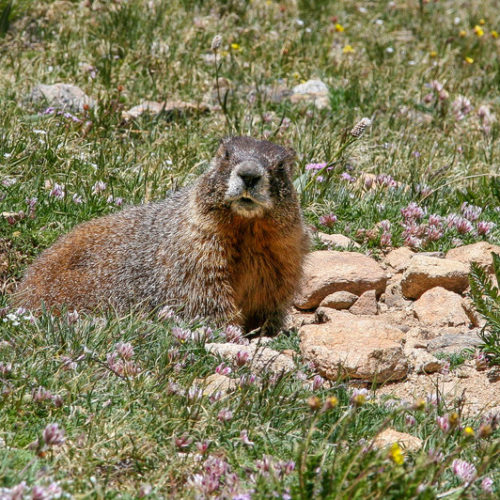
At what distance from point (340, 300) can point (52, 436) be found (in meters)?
2.95

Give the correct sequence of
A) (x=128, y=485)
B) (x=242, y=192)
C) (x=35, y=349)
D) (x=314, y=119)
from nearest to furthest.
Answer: (x=128, y=485) → (x=35, y=349) → (x=242, y=192) → (x=314, y=119)

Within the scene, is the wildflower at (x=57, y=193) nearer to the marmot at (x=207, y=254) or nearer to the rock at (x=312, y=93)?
the marmot at (x=207, y=254)

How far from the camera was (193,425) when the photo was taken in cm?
368

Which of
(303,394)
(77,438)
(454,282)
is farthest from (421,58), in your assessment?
(77,438)

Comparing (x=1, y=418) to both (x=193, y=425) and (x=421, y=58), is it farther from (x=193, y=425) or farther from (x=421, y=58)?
(x=421, y=58)

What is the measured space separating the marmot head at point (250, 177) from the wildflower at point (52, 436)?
211 cm

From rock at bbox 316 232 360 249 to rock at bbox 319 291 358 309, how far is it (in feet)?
2.55

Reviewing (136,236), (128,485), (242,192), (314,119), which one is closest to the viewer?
(128,485)

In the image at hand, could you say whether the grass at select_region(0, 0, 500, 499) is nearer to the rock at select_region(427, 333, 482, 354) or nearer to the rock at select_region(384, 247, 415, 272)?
the rock at select_region(384, 247, 415, 272)

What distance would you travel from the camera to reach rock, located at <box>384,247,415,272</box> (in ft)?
21.2

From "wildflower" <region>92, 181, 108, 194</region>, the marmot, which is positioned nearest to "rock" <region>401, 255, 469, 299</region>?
the marmot

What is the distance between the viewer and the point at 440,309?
5762mm

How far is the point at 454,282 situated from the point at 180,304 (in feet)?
6.51

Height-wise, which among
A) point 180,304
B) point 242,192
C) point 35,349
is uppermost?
point 242,192
